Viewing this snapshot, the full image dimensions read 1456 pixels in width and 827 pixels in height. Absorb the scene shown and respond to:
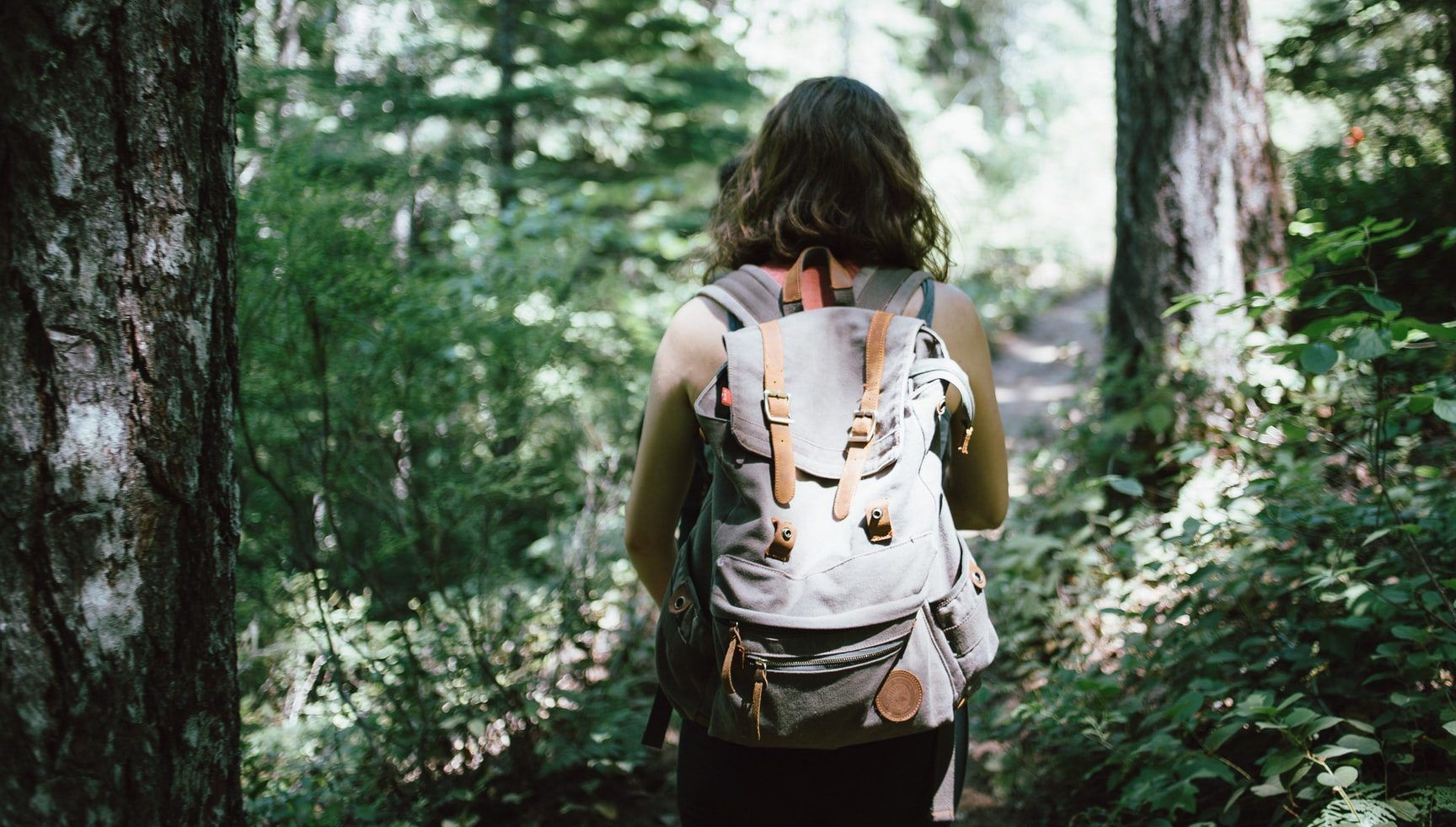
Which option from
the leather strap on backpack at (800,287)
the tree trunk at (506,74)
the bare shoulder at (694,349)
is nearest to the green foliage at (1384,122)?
the leather strap on backpack at (800,287)

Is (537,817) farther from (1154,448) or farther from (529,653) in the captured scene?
(1154,448)

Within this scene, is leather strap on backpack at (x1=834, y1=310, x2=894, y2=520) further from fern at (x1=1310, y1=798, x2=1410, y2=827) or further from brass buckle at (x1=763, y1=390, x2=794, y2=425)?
fern at (x1=1310, y1=798, x2=1410, y2=827)

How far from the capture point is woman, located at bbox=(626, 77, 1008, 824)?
1547 mm

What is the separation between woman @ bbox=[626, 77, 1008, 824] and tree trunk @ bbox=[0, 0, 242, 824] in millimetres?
787

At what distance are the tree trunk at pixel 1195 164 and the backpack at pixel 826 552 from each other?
10.3ft

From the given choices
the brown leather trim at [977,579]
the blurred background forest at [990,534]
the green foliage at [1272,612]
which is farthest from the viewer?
the blurred background forest at [990,534]

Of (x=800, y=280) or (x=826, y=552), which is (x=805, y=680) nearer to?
(x=826, y=552)

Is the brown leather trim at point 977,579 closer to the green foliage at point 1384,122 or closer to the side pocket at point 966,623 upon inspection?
the side pocket at point 966,623

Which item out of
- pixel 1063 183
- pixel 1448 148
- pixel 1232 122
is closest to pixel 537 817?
pixel 1232 122

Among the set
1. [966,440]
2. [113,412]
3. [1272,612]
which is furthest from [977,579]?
[1272,612]

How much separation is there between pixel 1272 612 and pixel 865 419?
224cm

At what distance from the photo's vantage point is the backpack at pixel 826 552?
4.42ft

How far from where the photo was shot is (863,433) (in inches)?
56.8

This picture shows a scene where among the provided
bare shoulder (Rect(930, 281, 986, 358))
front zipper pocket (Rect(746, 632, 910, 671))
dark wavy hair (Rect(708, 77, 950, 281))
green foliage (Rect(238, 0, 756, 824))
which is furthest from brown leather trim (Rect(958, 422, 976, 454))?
green foliage (Rect(238, 0, 756, 824))
